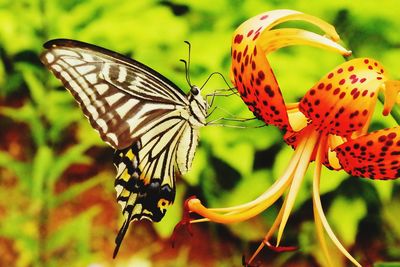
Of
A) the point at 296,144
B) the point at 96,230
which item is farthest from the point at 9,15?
the point at 296,144

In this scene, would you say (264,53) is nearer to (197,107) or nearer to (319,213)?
(319,213)

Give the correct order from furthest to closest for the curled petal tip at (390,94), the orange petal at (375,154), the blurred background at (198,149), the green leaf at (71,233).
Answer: the blurred background at (198,149), the green leaf at (71,233), the orange petal at (375,154), the curled petal tip at (390,94)

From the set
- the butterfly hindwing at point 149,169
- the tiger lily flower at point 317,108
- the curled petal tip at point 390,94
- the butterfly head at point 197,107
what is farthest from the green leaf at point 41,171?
the curled petal tip at point 390,94

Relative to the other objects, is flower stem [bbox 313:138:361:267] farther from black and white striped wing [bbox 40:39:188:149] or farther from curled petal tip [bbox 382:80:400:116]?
black and white striped wing [bbox 40:39:188:149]

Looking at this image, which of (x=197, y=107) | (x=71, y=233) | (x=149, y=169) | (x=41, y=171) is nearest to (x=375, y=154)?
(x=197, y=107)

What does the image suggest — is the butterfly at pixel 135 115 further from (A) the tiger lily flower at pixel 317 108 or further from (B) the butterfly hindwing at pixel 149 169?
(A) the tiger lily flower at pixel 317 108

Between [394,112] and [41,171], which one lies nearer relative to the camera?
[394,112]
